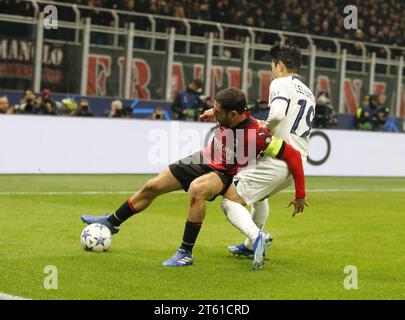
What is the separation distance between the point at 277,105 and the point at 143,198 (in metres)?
1.62

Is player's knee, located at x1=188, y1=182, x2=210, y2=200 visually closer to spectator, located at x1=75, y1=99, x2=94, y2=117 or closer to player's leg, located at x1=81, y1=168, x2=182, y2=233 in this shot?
player's leg, located at x1=81, y1=168, x2=182, y2=233

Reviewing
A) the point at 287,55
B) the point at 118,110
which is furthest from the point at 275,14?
the point at 287,55

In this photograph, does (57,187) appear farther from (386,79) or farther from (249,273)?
(386,79)

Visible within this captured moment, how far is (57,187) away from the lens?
49.7 feet

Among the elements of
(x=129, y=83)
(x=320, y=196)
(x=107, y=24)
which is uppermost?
(x=107, y=24)

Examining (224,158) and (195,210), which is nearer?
(195,210)

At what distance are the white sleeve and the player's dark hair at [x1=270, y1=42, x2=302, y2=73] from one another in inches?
11.5

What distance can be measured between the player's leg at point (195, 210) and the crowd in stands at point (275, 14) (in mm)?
14045

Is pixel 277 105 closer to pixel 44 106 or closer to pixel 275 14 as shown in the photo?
pixel 44 106

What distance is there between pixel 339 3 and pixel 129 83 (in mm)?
11434

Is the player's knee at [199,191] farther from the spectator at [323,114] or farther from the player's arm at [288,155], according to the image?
the spectator at [323,114]

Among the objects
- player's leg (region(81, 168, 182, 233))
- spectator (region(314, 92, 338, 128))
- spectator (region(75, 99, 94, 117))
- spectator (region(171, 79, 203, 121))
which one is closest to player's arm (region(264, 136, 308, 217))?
player's leg (region(81, 168, 182, 233))

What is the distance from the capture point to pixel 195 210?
7902mm
